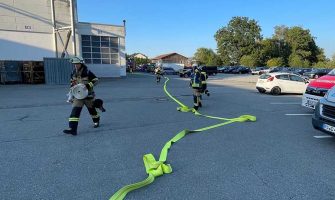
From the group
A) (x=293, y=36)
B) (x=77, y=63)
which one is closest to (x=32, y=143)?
(x=77, y=63)

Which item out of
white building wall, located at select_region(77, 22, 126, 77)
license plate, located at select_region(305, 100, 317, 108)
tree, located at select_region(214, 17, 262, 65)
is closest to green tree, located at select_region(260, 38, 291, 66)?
tree, located at select_region(214, 17, 262, 65)

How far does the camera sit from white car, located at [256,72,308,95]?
15898 mm

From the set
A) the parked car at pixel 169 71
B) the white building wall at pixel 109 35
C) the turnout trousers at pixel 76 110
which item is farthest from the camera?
the parked car at pixel 169 71

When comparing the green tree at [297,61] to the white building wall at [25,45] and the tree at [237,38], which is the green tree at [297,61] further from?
the white building wall at [25,45]

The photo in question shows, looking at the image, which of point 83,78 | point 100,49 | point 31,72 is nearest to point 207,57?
point 100,49

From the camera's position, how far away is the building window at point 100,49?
30.2 m

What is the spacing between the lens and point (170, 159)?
4.86 m

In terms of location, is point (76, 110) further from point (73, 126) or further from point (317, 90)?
point (317, 90)

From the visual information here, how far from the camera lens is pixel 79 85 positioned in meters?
6.37

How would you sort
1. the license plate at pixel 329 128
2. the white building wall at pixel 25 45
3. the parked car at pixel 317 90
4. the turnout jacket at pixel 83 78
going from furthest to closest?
1. the white building wall at pixel 25 45
2. the parked car at pixel 317 90
3. the turnout jacket at pixel 83 78
4. the license plate at pixel 329 128

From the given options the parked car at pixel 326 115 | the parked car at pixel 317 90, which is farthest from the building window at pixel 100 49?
the parked car at pixel 326 115

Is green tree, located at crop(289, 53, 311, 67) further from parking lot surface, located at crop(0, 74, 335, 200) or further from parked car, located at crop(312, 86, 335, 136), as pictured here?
parked car, located at crop(312, 86, 335, 136)

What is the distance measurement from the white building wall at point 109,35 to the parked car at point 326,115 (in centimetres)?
2716

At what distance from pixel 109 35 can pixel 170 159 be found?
28.7m
